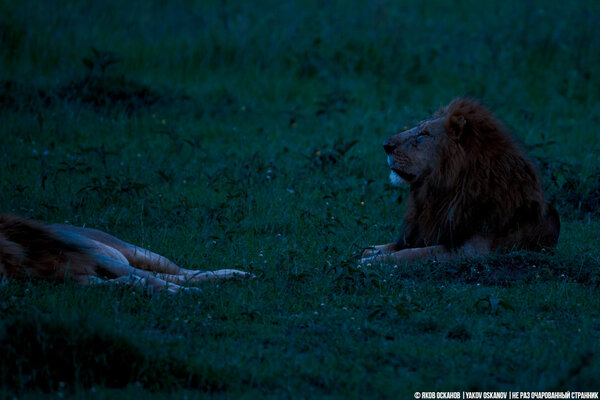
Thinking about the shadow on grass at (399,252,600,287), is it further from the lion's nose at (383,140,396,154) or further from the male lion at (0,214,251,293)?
the male lion at (0,214,251,293)

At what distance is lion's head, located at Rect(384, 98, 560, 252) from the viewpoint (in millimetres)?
6309

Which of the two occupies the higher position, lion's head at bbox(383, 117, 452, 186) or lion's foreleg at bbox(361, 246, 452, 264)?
lion's head at bbox(383, 117, 452, 186)

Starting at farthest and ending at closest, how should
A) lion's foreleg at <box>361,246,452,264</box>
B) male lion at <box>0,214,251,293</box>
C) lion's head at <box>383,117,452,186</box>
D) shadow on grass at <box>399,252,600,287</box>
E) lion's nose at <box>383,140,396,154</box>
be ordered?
lion's nose at <box>383,140,396,154</box>
lion's head at <box>383,117,452,186</box>
lion's foreleg at <box>361,246,452,264</box>
shadow on grass at <box>399,252,600,287</box>
male lion at <box>0,214,251,293</box>

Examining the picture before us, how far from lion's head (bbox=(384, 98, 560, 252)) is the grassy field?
0.42m

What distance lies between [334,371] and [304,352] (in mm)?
342

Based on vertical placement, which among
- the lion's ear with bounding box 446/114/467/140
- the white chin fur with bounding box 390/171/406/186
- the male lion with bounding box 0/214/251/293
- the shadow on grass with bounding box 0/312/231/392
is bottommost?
the male lion with bounding box 0/214/251/293

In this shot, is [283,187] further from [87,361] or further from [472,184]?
[87,361]

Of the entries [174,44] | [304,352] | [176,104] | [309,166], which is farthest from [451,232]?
[174,44]

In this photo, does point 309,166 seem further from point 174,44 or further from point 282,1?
point 282,1

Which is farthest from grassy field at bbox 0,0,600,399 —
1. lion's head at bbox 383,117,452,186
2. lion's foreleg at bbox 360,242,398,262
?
lion's head at bbox 383,117,452,186

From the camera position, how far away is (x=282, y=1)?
1709 centimetres

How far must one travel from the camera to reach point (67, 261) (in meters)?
5.71

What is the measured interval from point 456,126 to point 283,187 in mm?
2819

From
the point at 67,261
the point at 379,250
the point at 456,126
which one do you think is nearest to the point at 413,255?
the point at 379,250
